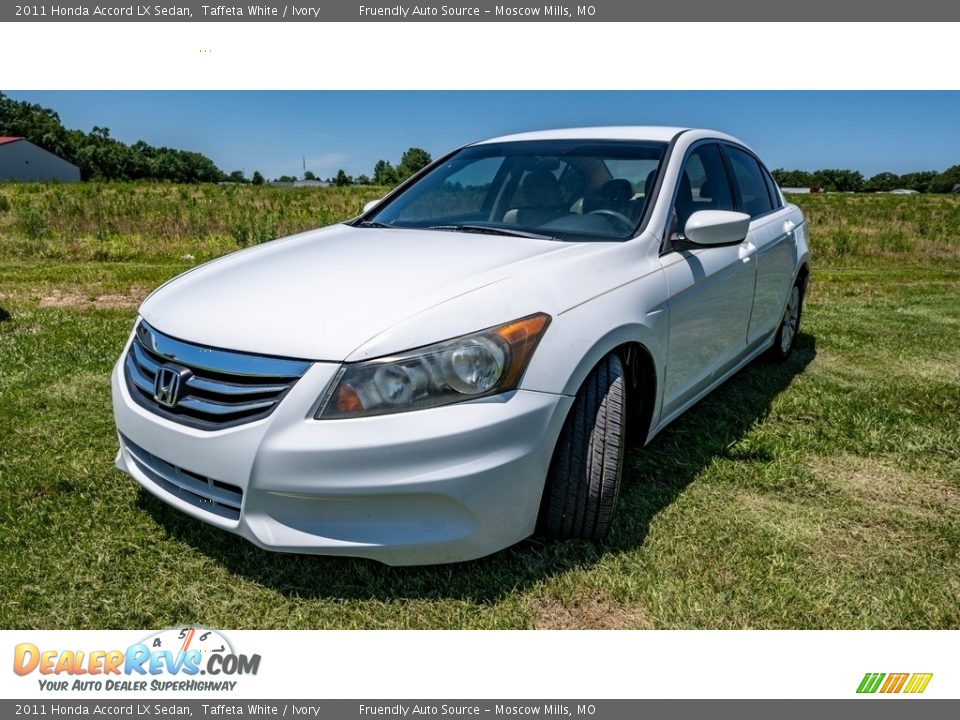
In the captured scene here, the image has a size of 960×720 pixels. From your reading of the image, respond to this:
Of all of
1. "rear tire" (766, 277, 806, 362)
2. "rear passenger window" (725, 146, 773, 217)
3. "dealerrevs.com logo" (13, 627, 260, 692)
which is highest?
"rear passenger window" (725, 146, 773, 217)

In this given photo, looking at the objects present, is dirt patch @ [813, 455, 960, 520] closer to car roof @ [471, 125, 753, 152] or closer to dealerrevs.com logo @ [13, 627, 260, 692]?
car roof @ [471, 125, 753, 152]

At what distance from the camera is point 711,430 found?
12.3ft

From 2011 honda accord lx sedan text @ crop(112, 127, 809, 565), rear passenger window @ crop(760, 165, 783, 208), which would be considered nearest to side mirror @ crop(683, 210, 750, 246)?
2011 honda accord lx sedan text @ crop(112, 127, 809, 565)

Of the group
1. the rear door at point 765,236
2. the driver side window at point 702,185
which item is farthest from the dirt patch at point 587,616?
the rear door at point 765,236

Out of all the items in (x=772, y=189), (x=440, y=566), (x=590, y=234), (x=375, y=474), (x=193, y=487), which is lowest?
(x=440, y=566)

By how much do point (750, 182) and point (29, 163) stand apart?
8107 centimetres

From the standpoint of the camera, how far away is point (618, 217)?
119 inches

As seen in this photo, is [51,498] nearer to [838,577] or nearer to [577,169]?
[577,169]

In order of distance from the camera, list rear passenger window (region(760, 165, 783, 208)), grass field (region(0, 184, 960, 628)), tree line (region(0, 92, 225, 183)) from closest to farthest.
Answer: grass field (region(0, 184, 960, 628)) < rear passenger window (region(760, 165, 783, 208)) < tree line (region(0, 92, 225, 183))

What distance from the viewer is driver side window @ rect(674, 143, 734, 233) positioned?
10.5 feet

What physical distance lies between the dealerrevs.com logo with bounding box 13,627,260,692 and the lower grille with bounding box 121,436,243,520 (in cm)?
39

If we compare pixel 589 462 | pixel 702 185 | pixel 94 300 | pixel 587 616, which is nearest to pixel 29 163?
pixel 94 300

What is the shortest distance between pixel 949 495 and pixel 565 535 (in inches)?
74.4

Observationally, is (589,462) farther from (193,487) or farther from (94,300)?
(94,300)
